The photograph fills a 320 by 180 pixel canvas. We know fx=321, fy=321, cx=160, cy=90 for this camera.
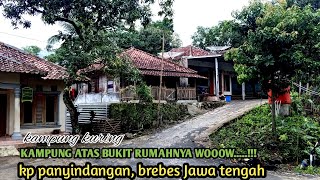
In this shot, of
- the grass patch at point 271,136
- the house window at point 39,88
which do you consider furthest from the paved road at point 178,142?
the house window at point 39,88

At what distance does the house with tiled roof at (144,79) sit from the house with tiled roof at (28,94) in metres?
4.14

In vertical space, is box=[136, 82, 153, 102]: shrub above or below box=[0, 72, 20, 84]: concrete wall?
below

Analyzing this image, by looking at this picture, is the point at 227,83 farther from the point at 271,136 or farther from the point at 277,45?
the point at 277,45

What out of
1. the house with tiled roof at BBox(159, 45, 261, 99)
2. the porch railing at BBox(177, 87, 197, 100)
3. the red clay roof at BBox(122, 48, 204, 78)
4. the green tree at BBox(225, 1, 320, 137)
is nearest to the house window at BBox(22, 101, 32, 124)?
the red clay roof at BBox(122, 48, 204, 78)

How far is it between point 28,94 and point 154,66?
1006 cm

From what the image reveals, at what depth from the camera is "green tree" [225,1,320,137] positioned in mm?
11453

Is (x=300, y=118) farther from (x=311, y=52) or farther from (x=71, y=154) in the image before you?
(x=71, y=154)

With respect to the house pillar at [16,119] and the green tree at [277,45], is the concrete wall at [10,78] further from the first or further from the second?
the green tree at [277,45]

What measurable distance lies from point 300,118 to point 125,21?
9.31 meters

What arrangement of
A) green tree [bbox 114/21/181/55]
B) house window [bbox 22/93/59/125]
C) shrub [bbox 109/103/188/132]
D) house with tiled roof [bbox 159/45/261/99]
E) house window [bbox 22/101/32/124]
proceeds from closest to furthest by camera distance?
house window [bbox 22/101/32/124] → house window [bbox 22/93/59/125] → shrub [bbox 109/103/188/132] → house with tiled roof [bbox 159/45/261/99] → green tree [bbox 114/21/181/55]

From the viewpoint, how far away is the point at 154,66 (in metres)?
22.6

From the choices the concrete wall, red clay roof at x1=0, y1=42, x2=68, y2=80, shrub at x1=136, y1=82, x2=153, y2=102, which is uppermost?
red clay roof at x1=0, y1=42, x2=68, y2=80

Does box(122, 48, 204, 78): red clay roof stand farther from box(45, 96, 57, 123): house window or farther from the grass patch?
the grass patch

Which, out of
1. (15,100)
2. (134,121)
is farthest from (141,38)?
(15,100)
